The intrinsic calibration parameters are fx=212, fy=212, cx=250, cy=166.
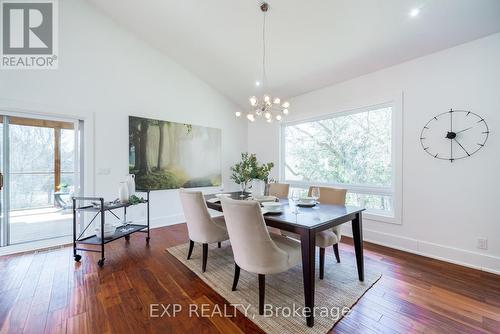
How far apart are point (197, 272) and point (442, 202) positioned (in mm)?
3223

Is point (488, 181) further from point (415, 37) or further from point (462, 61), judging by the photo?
point (415, 37)

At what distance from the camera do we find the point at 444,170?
2754mm

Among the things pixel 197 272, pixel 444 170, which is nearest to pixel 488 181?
pixel 444 170

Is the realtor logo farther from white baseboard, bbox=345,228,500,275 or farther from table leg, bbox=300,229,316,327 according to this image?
white baseboard, bbox=345,228,500,275

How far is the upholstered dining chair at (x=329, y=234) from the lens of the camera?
2277mm

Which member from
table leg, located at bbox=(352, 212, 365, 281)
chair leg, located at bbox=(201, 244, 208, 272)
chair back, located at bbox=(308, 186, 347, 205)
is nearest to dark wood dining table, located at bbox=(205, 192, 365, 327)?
table leg, located at bbox=(352, 212, 365, 281)

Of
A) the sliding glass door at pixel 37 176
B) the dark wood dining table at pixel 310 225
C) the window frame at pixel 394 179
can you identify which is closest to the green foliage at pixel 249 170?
the dark wood dining table at pixel 310 225

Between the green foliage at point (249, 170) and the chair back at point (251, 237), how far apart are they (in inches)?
43.1

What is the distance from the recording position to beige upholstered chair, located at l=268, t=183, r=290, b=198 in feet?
11.1

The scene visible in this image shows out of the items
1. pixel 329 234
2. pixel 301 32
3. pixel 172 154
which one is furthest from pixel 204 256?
pixel 301 32

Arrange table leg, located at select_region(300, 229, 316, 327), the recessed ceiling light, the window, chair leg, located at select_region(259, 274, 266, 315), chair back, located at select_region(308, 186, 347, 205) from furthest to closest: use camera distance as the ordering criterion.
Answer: the window
chair back, located at select_region(308, 186, 347, 205)
the recessed ceiling light
chair leg, located at select_region(259, 274, 266, 315)
table leg, located at select_region(300, 229, 316, 327)

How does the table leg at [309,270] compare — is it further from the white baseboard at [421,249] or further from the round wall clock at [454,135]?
the round wall clock at [454,135]

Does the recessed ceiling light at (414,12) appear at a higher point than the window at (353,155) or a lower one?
higher

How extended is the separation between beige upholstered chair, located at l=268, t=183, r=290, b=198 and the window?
3.70ft
